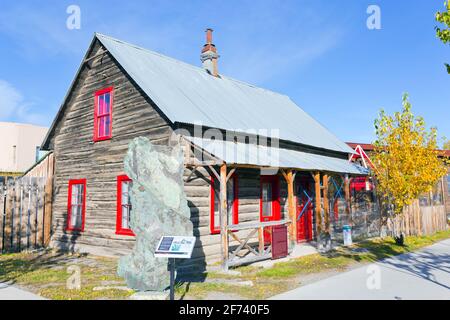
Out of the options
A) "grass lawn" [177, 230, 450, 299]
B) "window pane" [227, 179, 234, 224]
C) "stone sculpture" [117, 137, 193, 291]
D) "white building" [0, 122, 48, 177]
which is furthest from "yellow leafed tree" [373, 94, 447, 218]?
"white building" [0, 122, 48, 177]

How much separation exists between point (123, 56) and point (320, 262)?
9123 millimetres

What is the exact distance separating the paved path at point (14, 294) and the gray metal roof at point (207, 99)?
5.36 meters

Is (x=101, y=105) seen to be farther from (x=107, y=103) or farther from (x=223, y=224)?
(x=223, y=224)

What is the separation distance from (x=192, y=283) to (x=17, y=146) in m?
41.3

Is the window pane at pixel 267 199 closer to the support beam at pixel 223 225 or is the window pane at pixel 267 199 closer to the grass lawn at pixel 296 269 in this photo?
the grass lawn at pixel 296 269

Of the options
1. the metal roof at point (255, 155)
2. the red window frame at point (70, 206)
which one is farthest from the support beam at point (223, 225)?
the red window frame at point (70, 206)

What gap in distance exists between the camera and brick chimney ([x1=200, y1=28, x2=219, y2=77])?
17.1 m

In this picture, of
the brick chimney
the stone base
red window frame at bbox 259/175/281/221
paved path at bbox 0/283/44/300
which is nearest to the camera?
the stone base

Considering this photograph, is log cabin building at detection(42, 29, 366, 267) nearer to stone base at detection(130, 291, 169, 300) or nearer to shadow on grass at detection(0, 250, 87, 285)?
shadow on grass at detection(0, 250, 87, 285)

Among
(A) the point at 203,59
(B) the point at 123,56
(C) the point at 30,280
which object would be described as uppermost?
(A) the point at 203,59

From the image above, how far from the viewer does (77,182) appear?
13.5 meters

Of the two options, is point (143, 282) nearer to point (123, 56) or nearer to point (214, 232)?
point (214, 232)

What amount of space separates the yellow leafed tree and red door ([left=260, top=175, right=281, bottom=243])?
3.95 m
